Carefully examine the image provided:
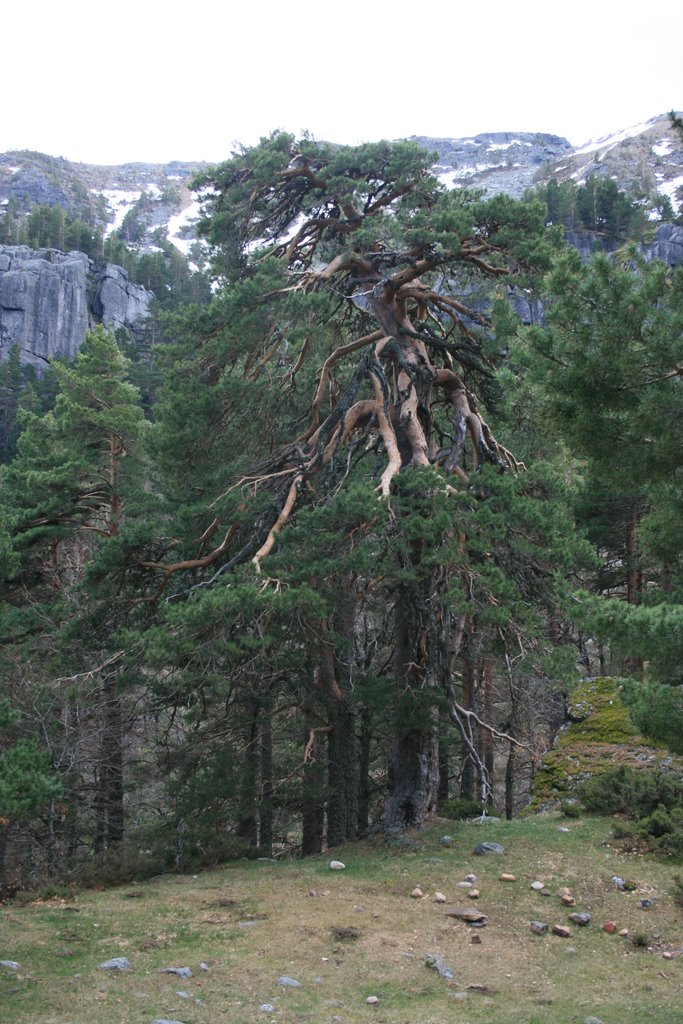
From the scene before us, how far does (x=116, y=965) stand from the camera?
604 centimetres

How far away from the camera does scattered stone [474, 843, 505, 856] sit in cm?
919

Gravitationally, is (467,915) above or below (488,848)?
above

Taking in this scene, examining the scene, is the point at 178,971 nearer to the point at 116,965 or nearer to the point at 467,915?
the point at 116,965

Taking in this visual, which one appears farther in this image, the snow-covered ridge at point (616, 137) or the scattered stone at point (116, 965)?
the snow-covered ridge at point (616, 137)

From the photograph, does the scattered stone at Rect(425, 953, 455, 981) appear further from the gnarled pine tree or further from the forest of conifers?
the gnarled pine tree

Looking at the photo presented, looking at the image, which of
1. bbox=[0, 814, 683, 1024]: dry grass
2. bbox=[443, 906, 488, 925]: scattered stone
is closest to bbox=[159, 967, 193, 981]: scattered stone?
bbox=[0, 814, 683, 1024]: dry grass

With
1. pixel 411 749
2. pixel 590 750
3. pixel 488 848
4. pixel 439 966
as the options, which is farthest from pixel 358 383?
pixel 439 966

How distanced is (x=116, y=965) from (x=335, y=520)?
471 cm

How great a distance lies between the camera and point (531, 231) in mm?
10664

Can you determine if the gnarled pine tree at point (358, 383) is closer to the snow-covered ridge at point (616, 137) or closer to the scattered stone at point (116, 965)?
the scattered stone at point (116, 965)

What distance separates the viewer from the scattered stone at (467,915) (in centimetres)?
738

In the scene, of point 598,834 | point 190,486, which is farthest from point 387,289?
point 598,834

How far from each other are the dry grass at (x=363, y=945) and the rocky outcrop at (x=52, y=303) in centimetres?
6117

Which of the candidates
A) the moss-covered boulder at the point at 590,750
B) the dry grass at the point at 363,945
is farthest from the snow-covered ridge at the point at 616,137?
the dry grass at the point at 363,945
